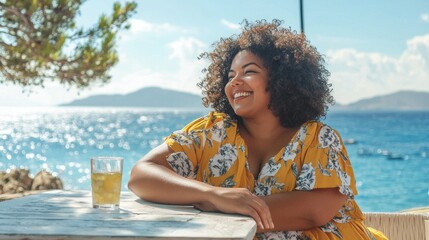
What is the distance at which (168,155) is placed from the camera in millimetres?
2076

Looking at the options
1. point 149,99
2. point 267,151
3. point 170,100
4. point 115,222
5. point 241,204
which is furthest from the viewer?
point 170,100

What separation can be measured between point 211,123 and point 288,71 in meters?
0.29

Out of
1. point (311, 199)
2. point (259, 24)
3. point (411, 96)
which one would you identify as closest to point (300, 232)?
point (311, 199)

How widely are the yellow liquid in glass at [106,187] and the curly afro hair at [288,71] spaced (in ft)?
1.93

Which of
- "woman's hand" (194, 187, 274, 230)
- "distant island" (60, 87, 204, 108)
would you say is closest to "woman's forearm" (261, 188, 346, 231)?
"woman's hand" (194, 187, 274, 230)

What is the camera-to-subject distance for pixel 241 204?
5.64ft

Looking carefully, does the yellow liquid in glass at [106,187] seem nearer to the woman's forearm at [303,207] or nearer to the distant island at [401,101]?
the woman's forearm at [303,207]

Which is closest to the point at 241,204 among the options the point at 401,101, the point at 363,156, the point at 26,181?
the point at 26,181

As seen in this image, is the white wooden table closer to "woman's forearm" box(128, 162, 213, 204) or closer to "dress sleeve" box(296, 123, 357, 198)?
"woman's forearm" box(128, 162, 213, 204)

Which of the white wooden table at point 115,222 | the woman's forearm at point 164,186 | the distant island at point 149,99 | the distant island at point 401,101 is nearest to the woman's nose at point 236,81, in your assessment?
the woman's forearm at point 164,186

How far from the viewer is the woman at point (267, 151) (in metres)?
1.89

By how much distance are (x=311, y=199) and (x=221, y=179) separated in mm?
296

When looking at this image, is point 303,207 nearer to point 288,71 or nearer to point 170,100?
point 288,71

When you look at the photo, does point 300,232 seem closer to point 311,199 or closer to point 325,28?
point 311,199
